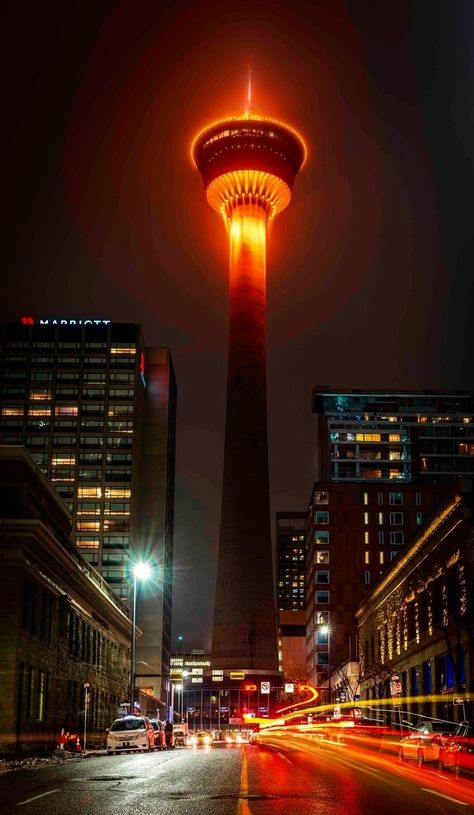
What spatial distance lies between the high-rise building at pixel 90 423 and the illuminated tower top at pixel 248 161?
40.7 metres

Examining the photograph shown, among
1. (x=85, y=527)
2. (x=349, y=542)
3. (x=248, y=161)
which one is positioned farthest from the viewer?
(x=85, y=527)

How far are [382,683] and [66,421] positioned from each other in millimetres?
96238

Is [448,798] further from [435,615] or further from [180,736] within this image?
[435,615]

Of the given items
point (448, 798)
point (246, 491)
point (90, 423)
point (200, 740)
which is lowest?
point (200, 740)

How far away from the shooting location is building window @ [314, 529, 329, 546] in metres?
157

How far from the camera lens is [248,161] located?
14788 centimetres

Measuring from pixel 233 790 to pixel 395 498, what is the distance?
141 m

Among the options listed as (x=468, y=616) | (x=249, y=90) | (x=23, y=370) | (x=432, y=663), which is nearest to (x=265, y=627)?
(x=432, y=663)

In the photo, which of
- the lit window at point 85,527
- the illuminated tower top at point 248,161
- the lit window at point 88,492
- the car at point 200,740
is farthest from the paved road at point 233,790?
the lit window at point 88,492

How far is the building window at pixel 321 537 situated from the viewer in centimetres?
15725

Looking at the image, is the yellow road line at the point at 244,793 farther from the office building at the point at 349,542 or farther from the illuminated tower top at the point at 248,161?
the office building at the point at 349,542

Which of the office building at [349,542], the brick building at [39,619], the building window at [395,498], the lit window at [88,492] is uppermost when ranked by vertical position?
the lit window at [88,492]

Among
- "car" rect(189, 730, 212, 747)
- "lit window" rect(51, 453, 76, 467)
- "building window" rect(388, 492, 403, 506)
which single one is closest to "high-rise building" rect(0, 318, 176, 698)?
"lit window" rect(51, 453, 76, 467)

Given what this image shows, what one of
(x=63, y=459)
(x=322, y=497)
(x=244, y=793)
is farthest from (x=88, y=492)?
(x=244, y=793)
